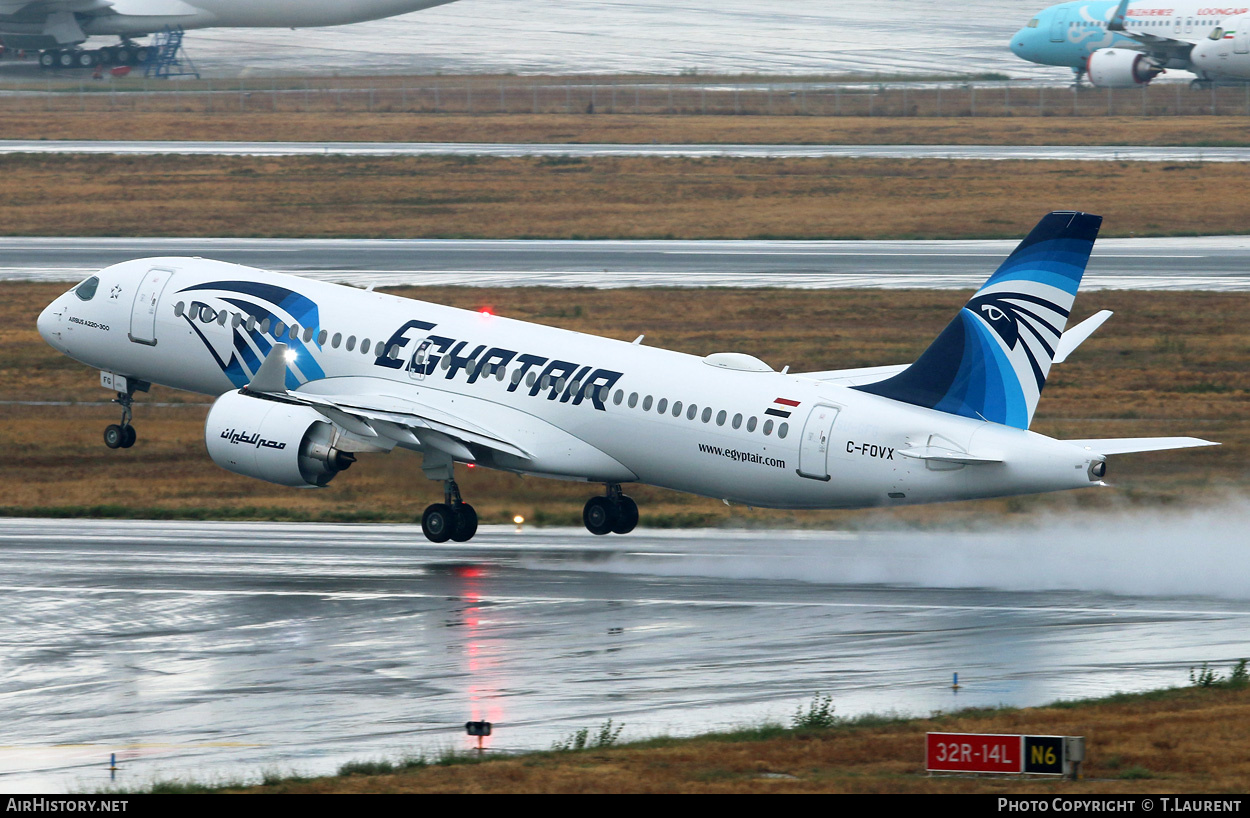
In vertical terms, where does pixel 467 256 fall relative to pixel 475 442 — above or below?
below

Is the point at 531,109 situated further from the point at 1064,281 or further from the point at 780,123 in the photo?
the point at 1064,281

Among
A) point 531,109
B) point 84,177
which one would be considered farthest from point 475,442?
point 531,109

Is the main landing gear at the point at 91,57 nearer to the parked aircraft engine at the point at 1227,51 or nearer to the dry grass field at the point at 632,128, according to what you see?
the dry grass field at the point at 632,128

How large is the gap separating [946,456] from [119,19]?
132 m

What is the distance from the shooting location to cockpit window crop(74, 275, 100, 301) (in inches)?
1740

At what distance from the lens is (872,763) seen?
20250 millimetres

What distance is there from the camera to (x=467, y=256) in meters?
75.1

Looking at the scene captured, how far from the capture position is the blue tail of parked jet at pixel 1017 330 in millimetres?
31938

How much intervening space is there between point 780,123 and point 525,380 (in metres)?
84.7

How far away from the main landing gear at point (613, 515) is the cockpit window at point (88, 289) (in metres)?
15.3

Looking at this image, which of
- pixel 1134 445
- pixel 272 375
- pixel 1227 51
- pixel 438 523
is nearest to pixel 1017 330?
pixel 1134 445

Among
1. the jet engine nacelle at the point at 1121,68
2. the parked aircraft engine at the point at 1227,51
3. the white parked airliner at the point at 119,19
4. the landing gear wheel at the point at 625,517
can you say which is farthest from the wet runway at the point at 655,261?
the white parked airliner at the point at 119,19

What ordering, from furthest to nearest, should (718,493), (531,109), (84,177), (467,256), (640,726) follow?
1. (531,109)
2. (84,177)
3. (467,256)
4. (718,493)
5. (640,726)

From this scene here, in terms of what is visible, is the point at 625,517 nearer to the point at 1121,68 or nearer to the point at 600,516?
the point at 600,516
